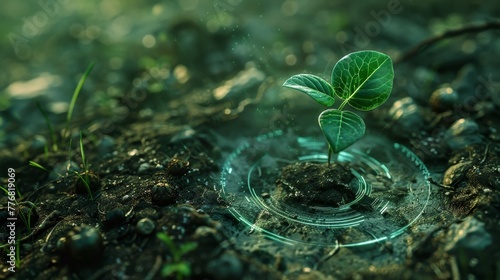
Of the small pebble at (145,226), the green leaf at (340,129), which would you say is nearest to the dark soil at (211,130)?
the small pebble at (145,226)

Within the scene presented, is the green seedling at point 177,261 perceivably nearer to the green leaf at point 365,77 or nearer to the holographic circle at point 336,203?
the holographic circle at point 336,203

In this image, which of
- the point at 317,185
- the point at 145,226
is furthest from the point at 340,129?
the point at 145,226

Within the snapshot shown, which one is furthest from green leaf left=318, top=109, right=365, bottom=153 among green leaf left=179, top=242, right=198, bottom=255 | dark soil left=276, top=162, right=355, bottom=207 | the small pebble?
the small pebble

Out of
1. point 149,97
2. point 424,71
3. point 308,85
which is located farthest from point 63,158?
point 424,71

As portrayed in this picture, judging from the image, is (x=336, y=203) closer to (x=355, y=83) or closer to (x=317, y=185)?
(x=317, y=185)

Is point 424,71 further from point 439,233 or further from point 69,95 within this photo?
point 69,95

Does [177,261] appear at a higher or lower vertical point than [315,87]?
lower
